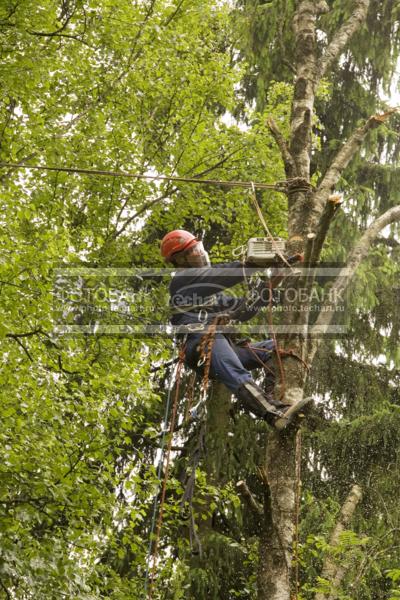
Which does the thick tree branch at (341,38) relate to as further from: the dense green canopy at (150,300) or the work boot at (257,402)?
the work boot at (257,402)

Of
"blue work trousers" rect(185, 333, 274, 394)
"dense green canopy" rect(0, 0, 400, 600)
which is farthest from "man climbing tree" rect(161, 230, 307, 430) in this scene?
"dense green canopy" rect(0, 0, 400, 600)

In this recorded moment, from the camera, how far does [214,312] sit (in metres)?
5.86

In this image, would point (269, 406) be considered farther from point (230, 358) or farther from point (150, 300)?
point (150, 300)

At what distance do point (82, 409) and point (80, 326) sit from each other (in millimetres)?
997

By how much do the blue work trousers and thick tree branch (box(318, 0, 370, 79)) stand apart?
2442mm

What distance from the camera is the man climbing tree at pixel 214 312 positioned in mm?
5336

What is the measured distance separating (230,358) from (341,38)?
11.5ft

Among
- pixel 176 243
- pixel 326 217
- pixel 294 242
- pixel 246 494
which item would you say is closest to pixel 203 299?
pixel 176 243

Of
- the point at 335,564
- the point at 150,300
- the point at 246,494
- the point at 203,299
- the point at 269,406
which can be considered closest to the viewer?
the point at 246,494

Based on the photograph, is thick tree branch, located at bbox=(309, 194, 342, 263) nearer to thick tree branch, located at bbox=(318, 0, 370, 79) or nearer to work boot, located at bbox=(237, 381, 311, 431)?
work boot, located at bbox=(237, 381, 311, 431)

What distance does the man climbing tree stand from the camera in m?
5.34

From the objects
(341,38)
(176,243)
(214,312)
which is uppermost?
(341,38)

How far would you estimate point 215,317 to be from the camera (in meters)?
5.66

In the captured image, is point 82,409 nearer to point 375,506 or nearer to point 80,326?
point 80,326
